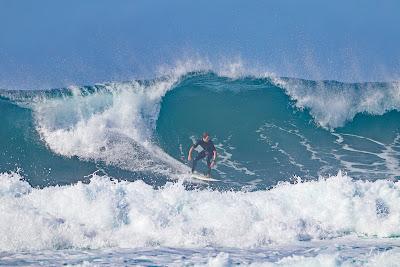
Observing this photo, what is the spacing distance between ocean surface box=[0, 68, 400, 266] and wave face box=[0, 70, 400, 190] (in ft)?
0.15

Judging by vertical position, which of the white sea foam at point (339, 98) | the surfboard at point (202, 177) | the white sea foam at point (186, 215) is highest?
the white sea foam at point (339, 98)

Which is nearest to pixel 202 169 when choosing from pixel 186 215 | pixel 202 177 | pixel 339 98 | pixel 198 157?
pixel 198 157

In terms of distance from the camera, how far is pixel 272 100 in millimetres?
18078

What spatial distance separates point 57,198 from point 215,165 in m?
5.51

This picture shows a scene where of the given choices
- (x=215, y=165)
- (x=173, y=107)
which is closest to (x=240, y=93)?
(x=173, y=107)

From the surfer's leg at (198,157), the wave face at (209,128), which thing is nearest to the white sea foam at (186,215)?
the wave face at (209,128)

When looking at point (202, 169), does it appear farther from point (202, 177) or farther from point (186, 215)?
point (186, 215)

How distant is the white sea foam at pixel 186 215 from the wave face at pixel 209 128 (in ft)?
8.76

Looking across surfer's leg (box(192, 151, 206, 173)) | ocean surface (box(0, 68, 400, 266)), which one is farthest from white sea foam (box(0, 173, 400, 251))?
surfer's leg (box(192, 151, 206, 173))

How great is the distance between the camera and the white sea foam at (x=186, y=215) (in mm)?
8594

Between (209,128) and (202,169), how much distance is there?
9.21ft

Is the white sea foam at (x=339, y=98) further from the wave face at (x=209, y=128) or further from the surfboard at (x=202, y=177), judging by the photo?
the surfboard at (x=202, y=177)

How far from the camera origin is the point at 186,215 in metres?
9.44

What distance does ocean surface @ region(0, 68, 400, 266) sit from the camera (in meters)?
8.43
